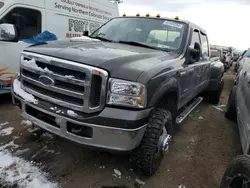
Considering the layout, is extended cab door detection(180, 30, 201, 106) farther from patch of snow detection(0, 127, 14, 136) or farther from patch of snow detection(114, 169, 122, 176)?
patch of snow detection(0, 127, 14, 136)

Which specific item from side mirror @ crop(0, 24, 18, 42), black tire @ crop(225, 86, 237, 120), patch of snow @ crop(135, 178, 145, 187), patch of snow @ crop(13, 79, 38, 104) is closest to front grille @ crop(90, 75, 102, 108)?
patch of snow @ crop(13, 79, 38, 104)

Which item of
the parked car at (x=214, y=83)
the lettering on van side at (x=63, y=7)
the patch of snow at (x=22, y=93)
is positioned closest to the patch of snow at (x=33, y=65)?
the patch of snow at (x=22, y=93)

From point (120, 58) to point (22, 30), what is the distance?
3.61 metres

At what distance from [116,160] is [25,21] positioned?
12.4 feet

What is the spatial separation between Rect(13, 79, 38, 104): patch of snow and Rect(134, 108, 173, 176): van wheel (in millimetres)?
1271

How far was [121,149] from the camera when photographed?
2.22 metres

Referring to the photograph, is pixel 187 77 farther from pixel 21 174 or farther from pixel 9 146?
pixel 9 146

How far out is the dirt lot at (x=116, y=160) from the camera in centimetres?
266

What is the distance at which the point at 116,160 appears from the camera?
10.00ft

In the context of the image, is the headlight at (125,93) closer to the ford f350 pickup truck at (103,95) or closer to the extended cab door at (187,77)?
the ford f350 pickup truck at (103,95)

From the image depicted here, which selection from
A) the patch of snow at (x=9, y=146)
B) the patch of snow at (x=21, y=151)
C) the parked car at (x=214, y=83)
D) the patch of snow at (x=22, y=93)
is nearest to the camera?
the patch of snow at (x=22, y=93)

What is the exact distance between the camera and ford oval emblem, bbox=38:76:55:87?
2402mm

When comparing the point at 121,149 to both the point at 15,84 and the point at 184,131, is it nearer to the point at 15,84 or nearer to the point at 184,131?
the point at 15,84

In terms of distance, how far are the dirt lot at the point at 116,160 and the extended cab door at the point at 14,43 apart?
2.51ft
